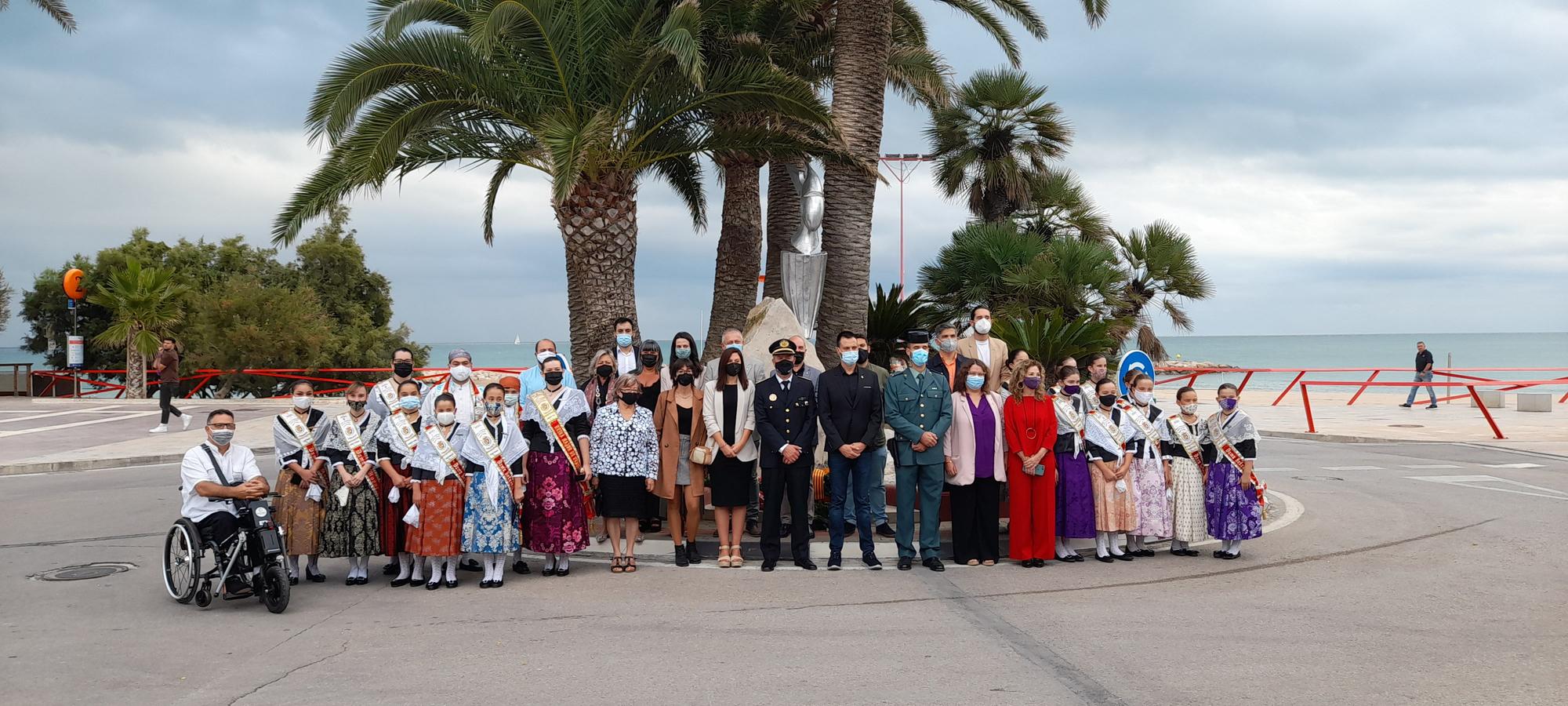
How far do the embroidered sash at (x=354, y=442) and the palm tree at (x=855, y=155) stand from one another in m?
6.67

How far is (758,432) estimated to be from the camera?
9.21 meters

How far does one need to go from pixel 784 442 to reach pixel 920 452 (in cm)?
115

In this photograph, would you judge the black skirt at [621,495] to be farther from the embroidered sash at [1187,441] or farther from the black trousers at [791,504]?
the embroidered sash at [1187,441]

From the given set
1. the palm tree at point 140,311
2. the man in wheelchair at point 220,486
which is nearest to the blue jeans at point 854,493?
the man in wheelchair at point 220,486

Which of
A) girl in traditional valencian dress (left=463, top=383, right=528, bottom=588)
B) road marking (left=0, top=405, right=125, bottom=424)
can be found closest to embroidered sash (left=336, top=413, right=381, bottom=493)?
girl in traditional valencian dress (left=463, top=383, right=528, bottom=588)

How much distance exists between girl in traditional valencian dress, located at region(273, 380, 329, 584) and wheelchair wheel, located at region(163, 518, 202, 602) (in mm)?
715

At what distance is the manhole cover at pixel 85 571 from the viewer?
28.5ft

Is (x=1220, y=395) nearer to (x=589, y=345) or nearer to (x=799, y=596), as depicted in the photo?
(x=799, y=596)

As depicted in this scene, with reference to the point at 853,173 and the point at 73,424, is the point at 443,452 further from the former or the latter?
the point at 73,424

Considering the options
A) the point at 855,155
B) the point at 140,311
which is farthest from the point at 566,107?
the point at 140,311

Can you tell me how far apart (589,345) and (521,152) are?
102 inches

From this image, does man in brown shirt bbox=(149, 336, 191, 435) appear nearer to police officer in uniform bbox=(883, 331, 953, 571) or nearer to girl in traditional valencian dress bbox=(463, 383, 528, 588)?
girl in traditional valencian dress bbox=(463, 383, 528, 588)

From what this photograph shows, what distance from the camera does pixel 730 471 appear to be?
9219mm

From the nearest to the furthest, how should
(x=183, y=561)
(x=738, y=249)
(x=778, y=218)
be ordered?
(x=183, y=561), (x=778, y=218), (x=738, y=249)
